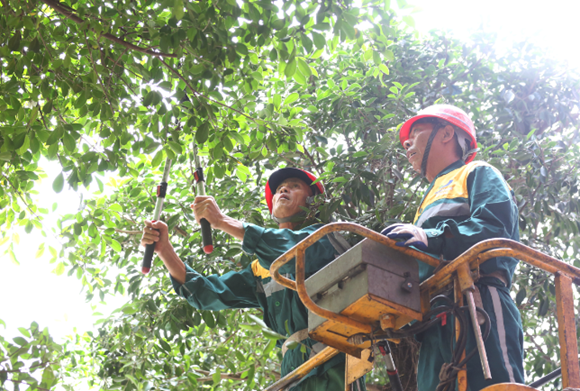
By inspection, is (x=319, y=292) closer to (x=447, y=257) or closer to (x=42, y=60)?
(x=447, y=257)

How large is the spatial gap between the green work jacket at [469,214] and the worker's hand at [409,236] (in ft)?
0.21

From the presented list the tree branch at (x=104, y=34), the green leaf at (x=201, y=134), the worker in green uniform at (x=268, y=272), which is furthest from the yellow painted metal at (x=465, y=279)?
the tree branch at (x=104, y=34)

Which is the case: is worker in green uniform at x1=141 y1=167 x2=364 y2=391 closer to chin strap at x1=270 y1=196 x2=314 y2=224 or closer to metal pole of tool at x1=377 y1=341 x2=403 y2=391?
chin strap at x1=270 y1=196 x2=314 y2=224

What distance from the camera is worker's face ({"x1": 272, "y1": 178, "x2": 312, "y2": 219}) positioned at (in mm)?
3805

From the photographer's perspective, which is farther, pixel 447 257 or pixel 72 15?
pixel 72 15

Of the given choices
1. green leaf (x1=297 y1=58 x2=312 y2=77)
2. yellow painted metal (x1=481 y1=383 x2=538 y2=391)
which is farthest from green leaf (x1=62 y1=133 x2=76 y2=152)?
yellow painted metal (x1=481 y1=383 x2=538 y2=391)

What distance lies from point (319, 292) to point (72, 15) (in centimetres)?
221

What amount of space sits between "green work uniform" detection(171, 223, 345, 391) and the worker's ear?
2.82 feet

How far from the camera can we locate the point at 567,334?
1.86 metres

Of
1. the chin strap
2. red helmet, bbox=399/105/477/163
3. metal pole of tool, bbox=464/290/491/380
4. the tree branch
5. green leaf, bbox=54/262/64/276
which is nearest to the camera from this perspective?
metal pole of tool, bbox=464/290/491/380

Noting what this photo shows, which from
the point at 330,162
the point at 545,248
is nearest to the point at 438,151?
the point at 330,162

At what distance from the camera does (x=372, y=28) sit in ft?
10.2

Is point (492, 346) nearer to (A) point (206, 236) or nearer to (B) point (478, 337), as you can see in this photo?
(B) point (478, 337)

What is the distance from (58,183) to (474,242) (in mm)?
2531
